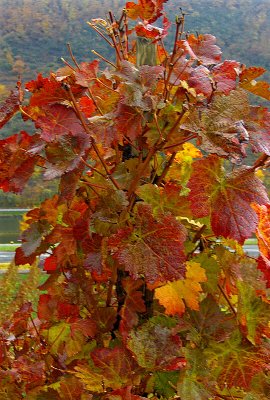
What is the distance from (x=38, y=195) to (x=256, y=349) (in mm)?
16080

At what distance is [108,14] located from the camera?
0.78 m

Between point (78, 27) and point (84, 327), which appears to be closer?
point (84, 327)

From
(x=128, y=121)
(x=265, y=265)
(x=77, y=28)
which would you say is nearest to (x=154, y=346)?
(x=265, y=265)

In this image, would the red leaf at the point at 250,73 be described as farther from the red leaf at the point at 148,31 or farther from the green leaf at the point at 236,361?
the green leaf at the point at 236,361

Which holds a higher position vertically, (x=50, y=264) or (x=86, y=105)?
(x=86, y=105)

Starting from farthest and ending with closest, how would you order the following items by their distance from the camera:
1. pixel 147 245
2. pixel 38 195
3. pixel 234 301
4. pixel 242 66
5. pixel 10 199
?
pixel 10 199
pixel 38 195
pixel 234 301
pixel 242 66
pixel 147 245

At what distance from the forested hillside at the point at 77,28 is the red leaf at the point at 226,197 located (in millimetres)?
19252

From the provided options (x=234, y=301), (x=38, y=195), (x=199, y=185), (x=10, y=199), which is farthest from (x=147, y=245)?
(x=10, y=199)

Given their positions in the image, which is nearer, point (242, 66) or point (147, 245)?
point (147, 245)

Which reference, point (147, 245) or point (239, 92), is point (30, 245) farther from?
point (239, 92)

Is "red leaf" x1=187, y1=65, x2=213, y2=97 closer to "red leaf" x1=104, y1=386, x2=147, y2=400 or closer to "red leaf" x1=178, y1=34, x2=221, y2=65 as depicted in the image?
"red leaf" x1=178, y1=34, x2=221, y2=65

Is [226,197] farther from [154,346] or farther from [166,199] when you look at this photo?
[154,346]

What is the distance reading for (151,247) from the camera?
2.02 ft

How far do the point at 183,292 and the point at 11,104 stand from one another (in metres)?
0.33
